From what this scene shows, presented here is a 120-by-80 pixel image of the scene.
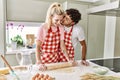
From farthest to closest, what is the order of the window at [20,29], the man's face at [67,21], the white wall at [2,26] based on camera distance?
the window at [20,29] → the white wall at [2,26] → the man's face at [67,21]

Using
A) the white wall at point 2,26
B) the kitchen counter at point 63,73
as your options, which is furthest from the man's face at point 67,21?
the white wall at point 2,26

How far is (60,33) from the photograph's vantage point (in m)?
1.33

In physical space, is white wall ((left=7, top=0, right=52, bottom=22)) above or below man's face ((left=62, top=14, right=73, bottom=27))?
above

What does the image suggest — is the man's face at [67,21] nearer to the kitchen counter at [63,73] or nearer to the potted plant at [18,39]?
the kitchen counter at [63,73]

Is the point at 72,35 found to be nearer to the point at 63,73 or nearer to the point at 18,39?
the point at 63,73

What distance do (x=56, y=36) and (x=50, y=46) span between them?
109 millimetres

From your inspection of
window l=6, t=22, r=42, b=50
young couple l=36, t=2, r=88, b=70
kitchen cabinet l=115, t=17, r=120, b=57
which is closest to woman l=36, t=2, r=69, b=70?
young couple l=36, t=2, r=88, b=70

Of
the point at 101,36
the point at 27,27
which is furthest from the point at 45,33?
the point at 101,36

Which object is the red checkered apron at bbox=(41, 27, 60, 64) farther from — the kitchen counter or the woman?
the kitchen counter

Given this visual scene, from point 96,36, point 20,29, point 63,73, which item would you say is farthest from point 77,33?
point 20,29

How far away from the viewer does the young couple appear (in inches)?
45.6

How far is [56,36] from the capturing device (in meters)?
1.32

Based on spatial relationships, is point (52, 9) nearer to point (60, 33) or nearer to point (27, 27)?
point (60, 33)

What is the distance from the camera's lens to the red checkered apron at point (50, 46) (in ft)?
4.23
